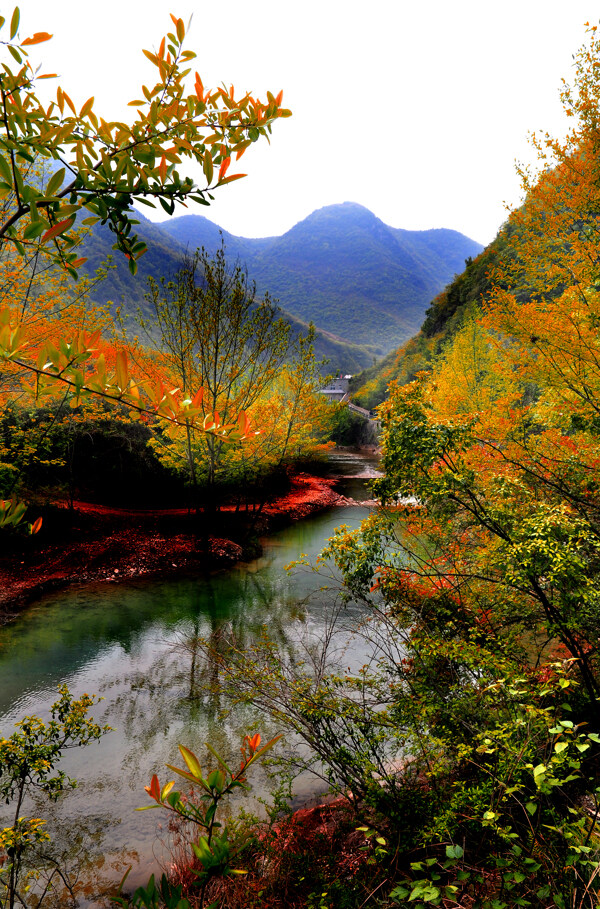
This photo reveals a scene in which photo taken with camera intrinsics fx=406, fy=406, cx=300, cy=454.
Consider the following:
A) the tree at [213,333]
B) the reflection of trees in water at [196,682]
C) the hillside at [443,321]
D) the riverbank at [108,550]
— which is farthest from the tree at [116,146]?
the hillside at [443,321]

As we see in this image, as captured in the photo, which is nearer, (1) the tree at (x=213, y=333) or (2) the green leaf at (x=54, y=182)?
(2) the green leaf at (x=54, y=182)

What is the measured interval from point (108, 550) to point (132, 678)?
5264mm

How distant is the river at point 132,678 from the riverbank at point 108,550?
0.59m

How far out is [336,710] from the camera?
134 inches

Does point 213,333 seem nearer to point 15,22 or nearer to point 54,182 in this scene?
point 15,22

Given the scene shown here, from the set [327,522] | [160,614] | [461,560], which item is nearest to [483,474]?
[461,560]

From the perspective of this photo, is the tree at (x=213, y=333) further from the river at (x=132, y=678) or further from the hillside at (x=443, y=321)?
the hillside at (x=443, y=321)

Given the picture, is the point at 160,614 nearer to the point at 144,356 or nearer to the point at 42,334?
the point at 42,334

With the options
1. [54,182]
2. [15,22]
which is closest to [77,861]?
[54,182]

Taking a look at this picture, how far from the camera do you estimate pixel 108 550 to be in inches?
437

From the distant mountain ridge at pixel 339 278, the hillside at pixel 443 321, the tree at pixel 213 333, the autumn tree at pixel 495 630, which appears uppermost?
the distant mountain ridge at pixel 339 278

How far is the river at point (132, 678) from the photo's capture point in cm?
397

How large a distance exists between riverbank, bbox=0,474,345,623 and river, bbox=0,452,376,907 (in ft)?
1.92

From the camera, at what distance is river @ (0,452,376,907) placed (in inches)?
156
